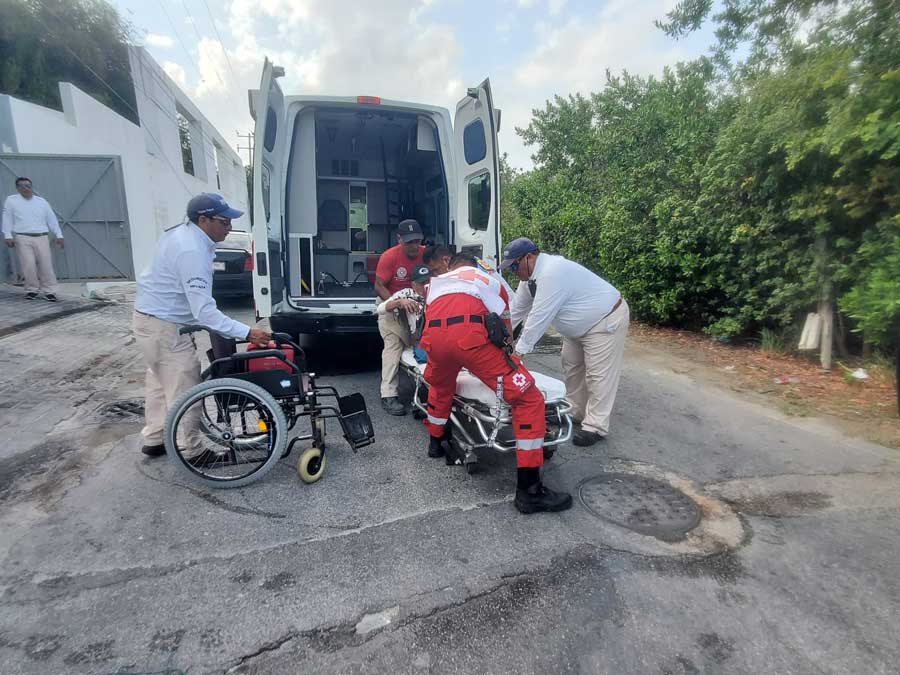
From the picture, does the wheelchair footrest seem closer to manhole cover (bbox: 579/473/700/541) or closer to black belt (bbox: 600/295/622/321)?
manhole cover (bbox: 579/473/700/541)

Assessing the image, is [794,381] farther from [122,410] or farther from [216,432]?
[122,410]

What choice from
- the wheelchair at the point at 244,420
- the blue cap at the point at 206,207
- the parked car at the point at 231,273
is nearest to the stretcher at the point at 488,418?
the wheelchair at the point at 244,420

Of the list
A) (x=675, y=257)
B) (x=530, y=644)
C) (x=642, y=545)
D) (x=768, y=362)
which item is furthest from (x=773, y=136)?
(x=530, y=644)

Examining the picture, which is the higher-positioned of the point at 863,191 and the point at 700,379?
the point at 863,191

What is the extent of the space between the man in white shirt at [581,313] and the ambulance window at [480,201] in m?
1.77

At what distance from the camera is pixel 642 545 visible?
261 cm

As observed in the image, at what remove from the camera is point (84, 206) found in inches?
368

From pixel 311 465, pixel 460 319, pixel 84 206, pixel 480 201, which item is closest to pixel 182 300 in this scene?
pixel 311 465

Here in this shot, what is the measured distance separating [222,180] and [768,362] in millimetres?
27516

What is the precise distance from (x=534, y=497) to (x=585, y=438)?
1.12 metres

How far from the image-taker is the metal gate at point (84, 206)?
8.98 meters

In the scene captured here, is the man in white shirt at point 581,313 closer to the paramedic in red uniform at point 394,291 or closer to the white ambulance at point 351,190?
the paramedic in red uniform at point 394,291

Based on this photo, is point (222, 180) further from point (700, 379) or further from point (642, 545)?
point (642, 545)

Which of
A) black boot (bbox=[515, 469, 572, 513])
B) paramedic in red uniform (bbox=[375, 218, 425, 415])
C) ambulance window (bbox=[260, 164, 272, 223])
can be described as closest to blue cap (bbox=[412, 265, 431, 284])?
paramedic in red uniform (bbox=[375, 218, 425, 415])
